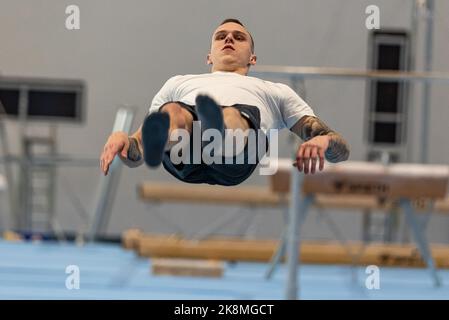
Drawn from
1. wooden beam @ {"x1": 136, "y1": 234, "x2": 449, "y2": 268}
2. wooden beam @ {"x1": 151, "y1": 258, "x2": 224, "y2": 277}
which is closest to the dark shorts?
wooden beam @ {"x1": 151, "y1": 258, "x2": 224, "y2": 277}

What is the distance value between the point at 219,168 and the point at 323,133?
0.73ft

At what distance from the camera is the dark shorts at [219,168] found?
1754 mm

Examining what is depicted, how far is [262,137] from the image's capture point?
178 cm

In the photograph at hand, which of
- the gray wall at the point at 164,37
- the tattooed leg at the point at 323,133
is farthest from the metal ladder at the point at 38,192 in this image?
the tattooed leg at the point at 323,133

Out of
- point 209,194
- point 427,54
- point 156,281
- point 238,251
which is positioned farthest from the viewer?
point 209,194

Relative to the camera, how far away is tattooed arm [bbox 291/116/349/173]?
1.68 metres

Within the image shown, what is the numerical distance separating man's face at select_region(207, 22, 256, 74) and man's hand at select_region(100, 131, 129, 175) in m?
0.23

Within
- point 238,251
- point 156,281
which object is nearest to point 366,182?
point 156,281

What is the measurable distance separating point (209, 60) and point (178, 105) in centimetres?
13

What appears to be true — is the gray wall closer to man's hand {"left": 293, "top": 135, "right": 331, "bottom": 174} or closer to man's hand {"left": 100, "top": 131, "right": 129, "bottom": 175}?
man's hand {"left": 100, "top": 131, "right": 129, "bottom": 175}

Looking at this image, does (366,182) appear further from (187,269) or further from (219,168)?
(219,168)

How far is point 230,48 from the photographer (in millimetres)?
1792

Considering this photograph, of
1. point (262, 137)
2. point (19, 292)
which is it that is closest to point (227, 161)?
point (262, 137)

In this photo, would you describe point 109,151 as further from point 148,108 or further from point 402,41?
point 402,41
